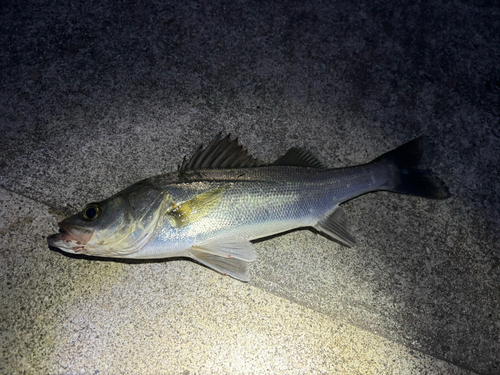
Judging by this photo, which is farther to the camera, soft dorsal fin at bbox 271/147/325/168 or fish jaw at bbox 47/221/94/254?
soft dorsal fin at bbox 271/147/325/168

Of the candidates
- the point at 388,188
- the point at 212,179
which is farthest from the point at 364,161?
the point at 212,179

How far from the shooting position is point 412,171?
232cm

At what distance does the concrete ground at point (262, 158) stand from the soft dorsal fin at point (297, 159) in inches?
10.4

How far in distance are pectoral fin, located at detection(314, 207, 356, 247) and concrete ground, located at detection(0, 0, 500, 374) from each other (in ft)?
0.45

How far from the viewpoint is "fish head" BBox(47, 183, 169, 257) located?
5.88 ft

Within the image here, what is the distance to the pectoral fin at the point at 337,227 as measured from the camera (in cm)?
218

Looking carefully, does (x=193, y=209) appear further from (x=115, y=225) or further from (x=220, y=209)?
(x=115, y=225)

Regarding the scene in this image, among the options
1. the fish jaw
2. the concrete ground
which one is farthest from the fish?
the concrete ground

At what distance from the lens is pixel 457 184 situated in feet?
8.25

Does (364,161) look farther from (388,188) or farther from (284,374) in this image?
(284,374)

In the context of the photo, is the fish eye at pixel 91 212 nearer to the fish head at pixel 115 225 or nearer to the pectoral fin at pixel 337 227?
the fish head at pixel 115 225

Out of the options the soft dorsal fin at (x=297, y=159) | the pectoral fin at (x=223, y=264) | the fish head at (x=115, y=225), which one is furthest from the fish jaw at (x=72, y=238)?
the soft dorsal fin at (x=297, y=159)

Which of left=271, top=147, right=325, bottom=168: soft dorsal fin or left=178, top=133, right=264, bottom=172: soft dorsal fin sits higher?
left=178, top=133, right=264, bottom=172: soft dorsal fin

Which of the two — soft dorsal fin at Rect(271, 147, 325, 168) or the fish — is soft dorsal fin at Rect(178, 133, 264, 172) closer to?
the fish
